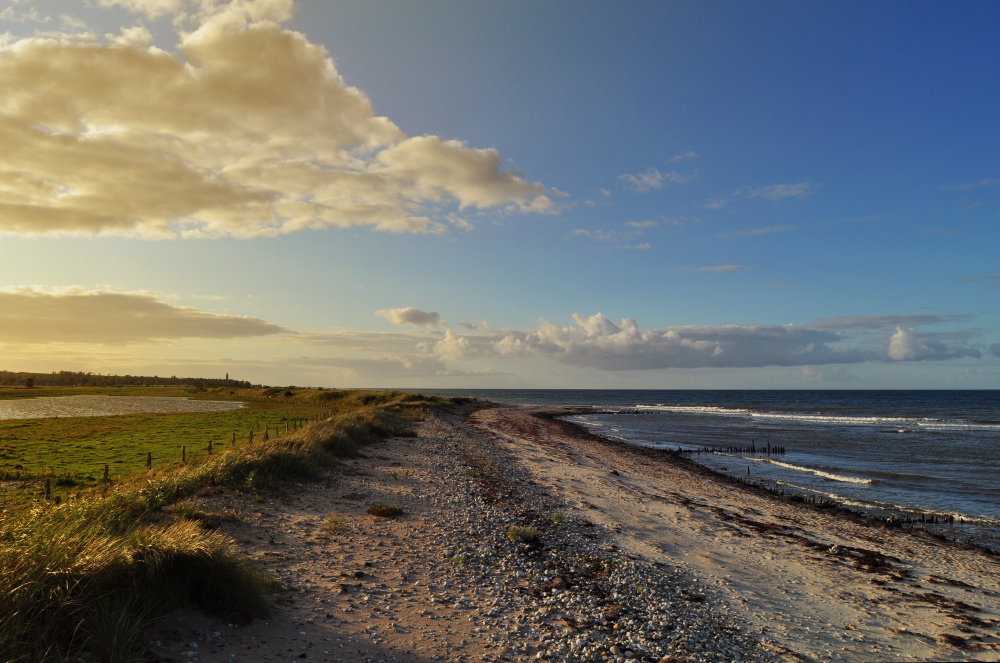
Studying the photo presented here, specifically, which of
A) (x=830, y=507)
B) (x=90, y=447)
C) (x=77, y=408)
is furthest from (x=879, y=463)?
(x=77, y=408)

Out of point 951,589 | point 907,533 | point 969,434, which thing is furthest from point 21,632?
point 969,434

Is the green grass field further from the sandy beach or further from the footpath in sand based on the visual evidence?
the footpath in sand

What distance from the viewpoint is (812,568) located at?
14461 millimetres

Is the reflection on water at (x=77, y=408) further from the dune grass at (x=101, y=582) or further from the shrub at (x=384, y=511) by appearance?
the dune grass at (x=101, y=582)

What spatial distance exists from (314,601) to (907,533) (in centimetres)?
2118

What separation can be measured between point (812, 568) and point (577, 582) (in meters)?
7.99

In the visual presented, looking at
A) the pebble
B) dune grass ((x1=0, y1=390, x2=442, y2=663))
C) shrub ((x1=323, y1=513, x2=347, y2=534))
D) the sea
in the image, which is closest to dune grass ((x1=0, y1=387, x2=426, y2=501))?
shrub ((x1=323, y1=513, x2=347, y2=534))

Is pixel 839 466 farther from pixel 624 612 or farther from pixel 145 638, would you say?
pixel 145 638

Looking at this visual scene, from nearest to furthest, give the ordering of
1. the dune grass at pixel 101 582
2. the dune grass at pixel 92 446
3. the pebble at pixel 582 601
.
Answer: the dune grass at pixel 101 582
the pebble at pixel 582 601
the dune grass at pixel 92 446

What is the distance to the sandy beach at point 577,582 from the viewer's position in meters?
8.47

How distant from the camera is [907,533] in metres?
18.5

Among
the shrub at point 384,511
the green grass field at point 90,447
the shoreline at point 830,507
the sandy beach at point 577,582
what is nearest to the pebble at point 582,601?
the sandy beach at point 577,582

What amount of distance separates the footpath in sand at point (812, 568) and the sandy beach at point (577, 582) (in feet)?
0.22

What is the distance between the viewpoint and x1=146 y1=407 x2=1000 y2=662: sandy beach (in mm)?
8469
